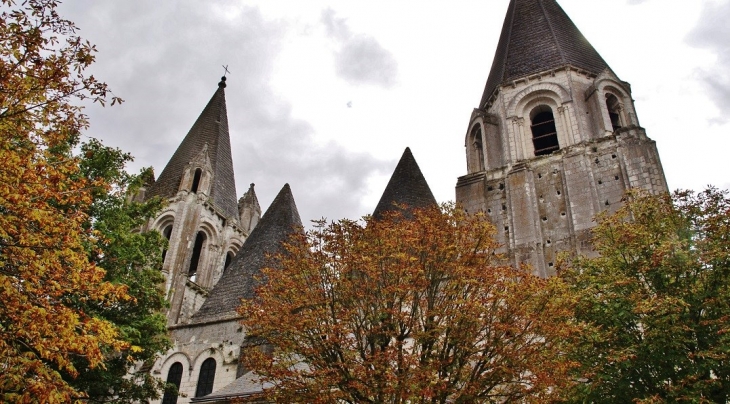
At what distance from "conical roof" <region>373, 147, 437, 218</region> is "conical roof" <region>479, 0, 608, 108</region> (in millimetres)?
5678

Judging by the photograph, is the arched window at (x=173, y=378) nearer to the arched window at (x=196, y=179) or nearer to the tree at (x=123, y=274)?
the tree at (x=123, y=274)

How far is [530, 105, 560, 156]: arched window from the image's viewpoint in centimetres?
2286

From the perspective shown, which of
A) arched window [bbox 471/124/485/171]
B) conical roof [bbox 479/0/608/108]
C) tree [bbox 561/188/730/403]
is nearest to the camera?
tree [bbox 561/188/730/403]

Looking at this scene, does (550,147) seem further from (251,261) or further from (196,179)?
(196,179)

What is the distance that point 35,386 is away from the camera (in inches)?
253

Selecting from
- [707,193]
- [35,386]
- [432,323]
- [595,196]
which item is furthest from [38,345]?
[595,196]

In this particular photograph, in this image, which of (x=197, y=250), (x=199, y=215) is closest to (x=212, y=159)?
(x=199, y=215)

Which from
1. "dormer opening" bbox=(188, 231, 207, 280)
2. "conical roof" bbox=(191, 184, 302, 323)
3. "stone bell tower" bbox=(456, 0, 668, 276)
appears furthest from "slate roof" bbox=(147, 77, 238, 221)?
"stone bell tower" bbox=(456, 0, 668, 276)

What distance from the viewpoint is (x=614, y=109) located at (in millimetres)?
23406

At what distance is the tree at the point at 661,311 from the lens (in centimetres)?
1028

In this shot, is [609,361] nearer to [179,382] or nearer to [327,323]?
[327,323]

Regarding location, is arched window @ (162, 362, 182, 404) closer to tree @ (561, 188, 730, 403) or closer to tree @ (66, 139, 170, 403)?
tree @ (66, 139, 170, 403)

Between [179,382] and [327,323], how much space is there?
37.4 feet

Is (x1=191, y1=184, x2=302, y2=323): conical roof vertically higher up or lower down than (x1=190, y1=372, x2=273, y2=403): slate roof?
higher up
